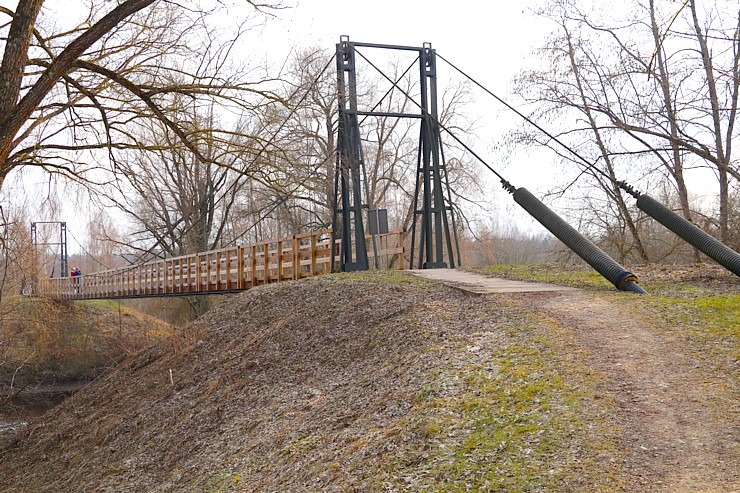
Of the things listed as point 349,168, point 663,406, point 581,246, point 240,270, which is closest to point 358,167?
point 349,168

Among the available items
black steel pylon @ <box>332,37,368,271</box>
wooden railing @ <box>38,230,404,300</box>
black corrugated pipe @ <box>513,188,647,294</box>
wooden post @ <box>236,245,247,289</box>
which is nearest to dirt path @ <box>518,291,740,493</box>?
black corrugated pipe @ <box>513,188,647,294</box>

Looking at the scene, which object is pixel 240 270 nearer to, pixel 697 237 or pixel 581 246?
pixel 581 246

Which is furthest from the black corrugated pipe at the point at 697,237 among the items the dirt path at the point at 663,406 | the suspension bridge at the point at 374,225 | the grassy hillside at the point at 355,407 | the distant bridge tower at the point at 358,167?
the distant bridge tower at the point at 358,167

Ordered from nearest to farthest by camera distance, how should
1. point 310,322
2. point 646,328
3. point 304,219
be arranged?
point 646,328, point 310,322, point 304,219

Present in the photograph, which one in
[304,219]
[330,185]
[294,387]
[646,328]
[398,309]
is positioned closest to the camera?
[646,328]

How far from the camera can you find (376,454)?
17.4 feet

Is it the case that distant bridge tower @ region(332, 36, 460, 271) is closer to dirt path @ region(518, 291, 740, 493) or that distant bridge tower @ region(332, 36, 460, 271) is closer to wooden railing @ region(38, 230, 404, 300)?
wooden railing @ region(38, 230, 404, 300)

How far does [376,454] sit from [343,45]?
11.7m

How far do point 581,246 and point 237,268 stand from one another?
1015 centimetres

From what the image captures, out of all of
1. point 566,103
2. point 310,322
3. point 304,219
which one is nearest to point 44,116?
point 310,322

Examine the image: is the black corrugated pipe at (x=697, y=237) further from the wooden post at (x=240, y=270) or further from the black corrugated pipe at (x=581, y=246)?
the wooden post at (x=240, y=270)

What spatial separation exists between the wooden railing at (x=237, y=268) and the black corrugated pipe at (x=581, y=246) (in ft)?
15.5

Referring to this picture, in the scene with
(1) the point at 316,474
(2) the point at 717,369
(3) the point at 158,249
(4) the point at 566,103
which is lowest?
(1) the point at 316,474

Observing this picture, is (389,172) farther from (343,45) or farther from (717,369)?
(717,369)
